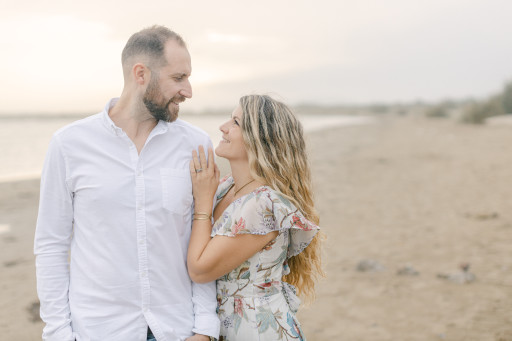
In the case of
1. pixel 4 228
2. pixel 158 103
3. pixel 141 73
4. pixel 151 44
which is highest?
pixel 151 44

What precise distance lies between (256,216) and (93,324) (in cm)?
82

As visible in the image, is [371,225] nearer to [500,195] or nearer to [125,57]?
[500,195]

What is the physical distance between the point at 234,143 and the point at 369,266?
12.5 feet

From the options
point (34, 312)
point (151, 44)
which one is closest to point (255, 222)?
point (151, 44)

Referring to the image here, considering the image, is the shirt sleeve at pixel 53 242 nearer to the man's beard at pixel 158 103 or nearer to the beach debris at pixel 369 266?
the man's beard at pixel 158 103

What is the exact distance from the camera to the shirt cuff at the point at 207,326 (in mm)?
2202

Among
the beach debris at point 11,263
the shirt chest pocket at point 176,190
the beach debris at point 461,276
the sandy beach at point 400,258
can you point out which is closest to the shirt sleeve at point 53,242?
the shirt chest pocket at point 176,190

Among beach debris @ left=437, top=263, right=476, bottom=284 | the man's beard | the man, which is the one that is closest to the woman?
the man

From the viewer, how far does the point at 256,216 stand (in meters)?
2.22

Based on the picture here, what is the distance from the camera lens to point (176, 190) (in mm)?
2254

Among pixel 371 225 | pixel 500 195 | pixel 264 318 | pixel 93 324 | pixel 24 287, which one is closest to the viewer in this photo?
pixel 93 324

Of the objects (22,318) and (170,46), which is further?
(22,318)

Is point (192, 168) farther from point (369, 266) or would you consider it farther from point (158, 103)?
point (369, 266)

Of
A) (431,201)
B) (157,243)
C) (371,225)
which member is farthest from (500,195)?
(157,243)
